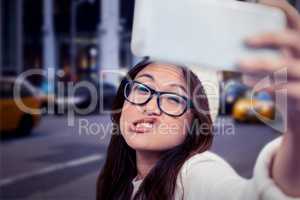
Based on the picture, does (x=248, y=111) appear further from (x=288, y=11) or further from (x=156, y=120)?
(x=288, y=11)

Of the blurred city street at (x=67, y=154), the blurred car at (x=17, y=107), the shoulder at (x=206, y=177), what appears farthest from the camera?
the blurred car at (x=17, y=107)

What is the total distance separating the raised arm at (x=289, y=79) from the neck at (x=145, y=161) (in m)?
0.36

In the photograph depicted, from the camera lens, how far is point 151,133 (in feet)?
2.61

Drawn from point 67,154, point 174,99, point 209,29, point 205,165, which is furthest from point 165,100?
point 67,154

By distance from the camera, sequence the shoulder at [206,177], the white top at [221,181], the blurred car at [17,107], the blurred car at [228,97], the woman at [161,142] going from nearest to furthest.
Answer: the white top at [221,181] → the shoulder at [206,177] → the woman at [161,142] → the blurred car at [228,97] → the blurred car at [17,107]

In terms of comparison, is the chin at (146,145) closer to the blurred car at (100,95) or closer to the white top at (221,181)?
the white top at (221,181)

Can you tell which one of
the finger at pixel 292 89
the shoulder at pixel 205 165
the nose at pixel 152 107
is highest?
the finger at pixel 292 89

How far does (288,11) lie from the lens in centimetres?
44

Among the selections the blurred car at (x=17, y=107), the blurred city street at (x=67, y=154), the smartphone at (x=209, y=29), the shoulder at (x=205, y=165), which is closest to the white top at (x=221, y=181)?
the shoulder at (x=205, y=165)

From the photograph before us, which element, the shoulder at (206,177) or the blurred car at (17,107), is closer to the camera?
the shoulder at (206,177)

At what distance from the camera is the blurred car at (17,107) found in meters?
1.15

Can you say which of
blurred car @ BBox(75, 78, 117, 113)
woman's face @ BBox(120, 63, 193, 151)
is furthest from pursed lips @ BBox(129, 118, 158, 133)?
blurred car @ BBox(75, 78, 117, 113)

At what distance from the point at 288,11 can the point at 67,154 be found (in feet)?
2.86

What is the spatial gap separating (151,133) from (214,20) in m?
0.36
